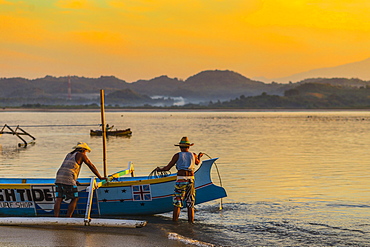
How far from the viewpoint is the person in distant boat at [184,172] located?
1408cm

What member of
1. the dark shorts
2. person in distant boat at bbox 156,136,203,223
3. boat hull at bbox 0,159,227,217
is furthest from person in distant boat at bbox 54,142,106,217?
person in distant boat at bbox 156,136,203,223

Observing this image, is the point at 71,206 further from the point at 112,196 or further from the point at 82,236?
the point at 82,236

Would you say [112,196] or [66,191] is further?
[112,196]

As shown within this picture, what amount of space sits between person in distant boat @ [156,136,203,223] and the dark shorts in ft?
7.78

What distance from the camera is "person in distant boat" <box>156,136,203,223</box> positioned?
46.2ft

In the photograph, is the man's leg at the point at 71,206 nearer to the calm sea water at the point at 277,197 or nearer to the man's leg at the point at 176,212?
the calm sea water at the point at 277,197

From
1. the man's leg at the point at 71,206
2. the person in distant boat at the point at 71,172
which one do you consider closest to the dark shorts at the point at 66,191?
the person in distant boat at the point at 71,172

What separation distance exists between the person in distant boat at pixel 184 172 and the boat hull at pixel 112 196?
0.58 metres

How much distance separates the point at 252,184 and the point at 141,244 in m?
11.6

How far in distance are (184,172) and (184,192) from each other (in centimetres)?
55

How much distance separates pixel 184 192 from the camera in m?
14.3

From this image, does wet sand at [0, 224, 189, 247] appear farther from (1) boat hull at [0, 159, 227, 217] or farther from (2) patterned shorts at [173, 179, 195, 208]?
(1) boat hull at [0, 159, 227, 217]

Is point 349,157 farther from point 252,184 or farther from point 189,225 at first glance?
point 189,225

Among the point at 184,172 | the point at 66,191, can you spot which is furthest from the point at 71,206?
the point at 184,172
